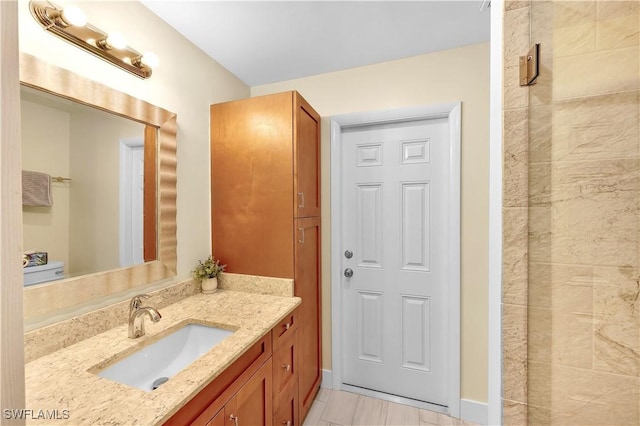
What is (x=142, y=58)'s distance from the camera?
124cm

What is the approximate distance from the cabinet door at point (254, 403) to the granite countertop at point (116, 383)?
18 centimetres

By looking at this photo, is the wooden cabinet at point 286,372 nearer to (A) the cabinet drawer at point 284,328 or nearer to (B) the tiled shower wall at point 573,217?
(A) the cabinet drawer at point 284,328

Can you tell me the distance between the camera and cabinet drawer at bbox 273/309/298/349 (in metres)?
1.29

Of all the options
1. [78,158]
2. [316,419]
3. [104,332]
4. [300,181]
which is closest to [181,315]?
[104,332]

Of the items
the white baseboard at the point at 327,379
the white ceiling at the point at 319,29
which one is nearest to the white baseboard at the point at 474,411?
the white baseboard at the point at 327,379

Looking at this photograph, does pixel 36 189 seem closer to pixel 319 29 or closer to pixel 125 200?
pixel 125 200

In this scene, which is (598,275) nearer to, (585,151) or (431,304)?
(585,151)

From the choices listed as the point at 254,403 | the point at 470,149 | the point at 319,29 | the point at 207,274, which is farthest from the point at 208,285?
the point at 470,149

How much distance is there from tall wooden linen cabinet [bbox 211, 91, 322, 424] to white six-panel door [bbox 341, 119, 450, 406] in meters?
0.38

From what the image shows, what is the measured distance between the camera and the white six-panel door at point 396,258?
1.82 m

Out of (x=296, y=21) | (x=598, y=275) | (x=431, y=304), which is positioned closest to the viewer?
(x=598, y=275)

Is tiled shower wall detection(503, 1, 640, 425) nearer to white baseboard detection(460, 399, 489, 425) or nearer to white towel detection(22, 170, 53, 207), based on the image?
white baseboard detection(460, 399, 489, 425)

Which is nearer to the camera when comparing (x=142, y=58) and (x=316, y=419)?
(x=142, y=58)

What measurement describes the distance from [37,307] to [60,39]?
Result: 102cm
